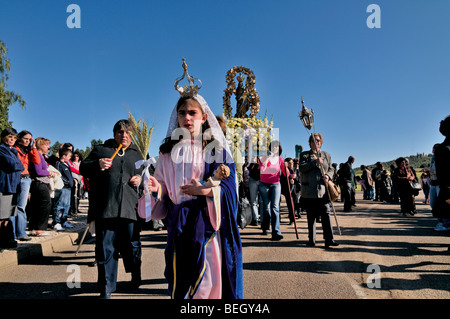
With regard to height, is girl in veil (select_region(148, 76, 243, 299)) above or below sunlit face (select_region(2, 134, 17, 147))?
below

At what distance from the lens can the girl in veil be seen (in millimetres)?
2137

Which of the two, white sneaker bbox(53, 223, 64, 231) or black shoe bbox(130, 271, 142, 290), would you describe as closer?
black shoe bbox(130, 271, 142, 290)

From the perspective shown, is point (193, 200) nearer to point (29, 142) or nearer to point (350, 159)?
point (29, 142)

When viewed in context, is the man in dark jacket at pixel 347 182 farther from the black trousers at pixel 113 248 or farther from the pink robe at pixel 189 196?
the pink robe at pixel 189 196

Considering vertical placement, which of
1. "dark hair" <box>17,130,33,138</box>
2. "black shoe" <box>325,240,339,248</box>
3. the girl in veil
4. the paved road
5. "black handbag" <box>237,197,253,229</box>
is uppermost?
"dark hair" <box>17,130,33,138</box>

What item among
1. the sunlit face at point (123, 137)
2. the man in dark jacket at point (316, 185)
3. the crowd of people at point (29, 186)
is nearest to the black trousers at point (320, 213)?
the man in dark jacket at point (316, 185)

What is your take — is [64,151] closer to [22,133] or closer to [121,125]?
[22,133]

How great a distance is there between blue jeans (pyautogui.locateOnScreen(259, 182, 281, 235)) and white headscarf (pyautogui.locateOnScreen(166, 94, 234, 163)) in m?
4.18

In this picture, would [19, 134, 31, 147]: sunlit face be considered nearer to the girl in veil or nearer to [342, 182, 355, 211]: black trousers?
the girl in veil

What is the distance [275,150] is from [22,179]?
5.48m

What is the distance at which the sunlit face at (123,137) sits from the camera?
368 cm

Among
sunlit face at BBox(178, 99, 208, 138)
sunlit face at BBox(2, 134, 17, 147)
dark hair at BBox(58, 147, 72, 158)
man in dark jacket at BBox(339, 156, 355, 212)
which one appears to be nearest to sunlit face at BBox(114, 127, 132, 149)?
sunlit face at BBox(178, 99, 208, 138)

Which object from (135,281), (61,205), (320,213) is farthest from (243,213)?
(61,205)
